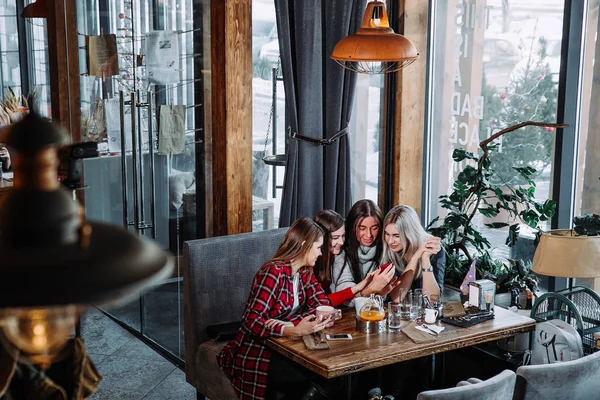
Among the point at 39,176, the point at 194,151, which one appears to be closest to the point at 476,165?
the point at 194,151

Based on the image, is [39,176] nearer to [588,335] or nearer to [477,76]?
[588,335]

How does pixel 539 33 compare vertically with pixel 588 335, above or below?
above

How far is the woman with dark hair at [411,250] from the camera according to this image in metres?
4.18

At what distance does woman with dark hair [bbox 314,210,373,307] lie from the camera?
4.16 meters

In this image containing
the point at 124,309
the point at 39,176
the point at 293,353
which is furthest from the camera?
Answer: the point at 124,309

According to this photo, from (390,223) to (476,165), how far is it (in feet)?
4.08

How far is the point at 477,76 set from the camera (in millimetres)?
5199

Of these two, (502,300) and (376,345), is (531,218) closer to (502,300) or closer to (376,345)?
(502,300)

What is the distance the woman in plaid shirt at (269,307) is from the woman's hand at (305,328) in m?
0.04

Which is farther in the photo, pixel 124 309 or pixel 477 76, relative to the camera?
pixel 124 309

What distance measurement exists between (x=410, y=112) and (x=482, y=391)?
307 cm

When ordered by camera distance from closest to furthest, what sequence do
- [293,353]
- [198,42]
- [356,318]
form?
[293,353]
[356,318]
[198,42]

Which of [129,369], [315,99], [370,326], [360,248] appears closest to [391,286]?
[360,248]

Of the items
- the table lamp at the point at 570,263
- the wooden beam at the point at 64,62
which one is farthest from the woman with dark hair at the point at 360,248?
the wooden beam at the point at 64,62
